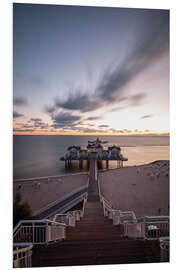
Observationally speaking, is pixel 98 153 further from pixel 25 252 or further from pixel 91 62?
pixel 25 252

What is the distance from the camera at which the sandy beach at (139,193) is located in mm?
4614

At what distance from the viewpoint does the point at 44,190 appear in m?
6.17

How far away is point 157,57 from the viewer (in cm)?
340

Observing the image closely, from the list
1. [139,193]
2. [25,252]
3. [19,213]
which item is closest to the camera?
[25,252]

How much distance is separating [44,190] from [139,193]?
12.3 feet

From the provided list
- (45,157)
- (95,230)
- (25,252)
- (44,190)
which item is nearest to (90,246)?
(95,230)

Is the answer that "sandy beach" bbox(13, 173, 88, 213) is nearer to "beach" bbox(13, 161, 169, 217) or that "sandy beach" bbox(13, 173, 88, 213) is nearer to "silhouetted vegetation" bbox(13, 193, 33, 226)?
"beach" bbox(13, 161, 169, 217)

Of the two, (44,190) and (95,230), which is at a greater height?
(95,230)

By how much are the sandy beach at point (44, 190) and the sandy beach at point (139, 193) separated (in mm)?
1539

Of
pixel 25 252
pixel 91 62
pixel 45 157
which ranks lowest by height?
pixel 45 157

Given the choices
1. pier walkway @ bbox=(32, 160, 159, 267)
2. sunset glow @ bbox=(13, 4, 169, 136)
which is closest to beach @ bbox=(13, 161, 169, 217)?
pier walkway @ bbox=(32, 160, 159, 267)

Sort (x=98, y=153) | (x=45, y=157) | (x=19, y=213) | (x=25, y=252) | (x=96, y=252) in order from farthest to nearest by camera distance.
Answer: (x=45, y=157), (x=98, y=153), (x=19, y=213), (x=96, y=252), (x=25, y=252)

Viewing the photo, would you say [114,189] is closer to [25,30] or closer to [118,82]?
[118,82]
